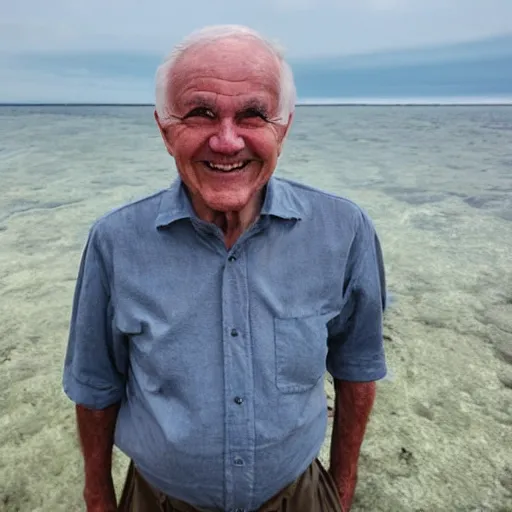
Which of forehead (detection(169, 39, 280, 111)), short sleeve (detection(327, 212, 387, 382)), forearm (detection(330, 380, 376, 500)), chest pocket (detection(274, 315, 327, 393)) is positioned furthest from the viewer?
forearm (detection(330, 380, 376, 500))

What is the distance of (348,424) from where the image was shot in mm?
1700

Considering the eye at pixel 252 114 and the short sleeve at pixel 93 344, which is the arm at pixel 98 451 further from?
the eye at pixel 252 114

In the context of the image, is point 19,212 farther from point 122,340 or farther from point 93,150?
point 93,150

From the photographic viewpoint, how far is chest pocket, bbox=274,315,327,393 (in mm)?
1338

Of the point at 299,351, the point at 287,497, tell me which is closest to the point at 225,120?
the point at 299,351

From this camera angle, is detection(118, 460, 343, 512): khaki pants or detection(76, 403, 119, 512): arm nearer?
detection(118, 460, 343, 512): khaki pants

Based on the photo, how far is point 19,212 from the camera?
754cm

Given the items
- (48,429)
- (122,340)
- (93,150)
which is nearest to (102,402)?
(122,340)

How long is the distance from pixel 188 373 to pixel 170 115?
625mm

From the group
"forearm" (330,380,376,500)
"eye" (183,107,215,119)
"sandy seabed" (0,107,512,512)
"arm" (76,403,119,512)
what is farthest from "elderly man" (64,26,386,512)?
"sandy seabed" (0,107,512,512)

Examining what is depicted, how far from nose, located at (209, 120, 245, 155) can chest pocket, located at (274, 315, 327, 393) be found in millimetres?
429

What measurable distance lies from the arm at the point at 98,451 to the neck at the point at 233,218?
2.04 ft

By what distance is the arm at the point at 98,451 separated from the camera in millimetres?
1561

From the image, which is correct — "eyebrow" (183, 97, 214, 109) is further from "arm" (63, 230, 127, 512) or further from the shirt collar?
"arm" (63, 230, 127, 512)
